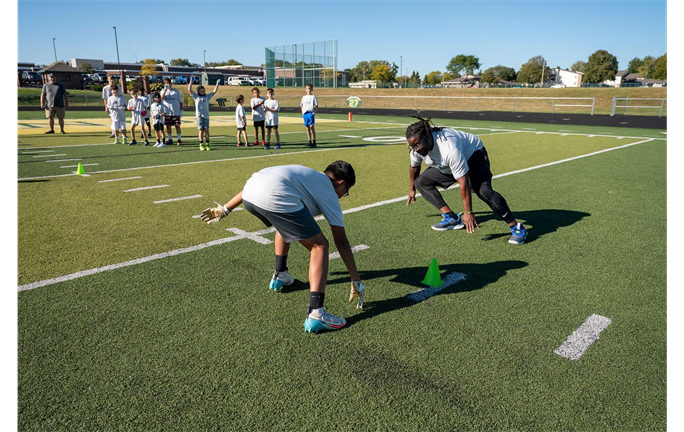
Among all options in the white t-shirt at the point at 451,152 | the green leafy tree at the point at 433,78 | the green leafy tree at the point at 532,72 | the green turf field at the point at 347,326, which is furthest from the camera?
the green leafy tree at the point at 433,78

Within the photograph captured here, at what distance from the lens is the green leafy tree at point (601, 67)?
8638 centimetres

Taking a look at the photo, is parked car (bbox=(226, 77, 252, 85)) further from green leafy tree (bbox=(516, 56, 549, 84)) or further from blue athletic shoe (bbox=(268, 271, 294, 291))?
blue athletic shoe (bbox=(268, 271, 294, 291))

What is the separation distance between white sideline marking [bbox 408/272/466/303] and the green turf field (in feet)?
0.16

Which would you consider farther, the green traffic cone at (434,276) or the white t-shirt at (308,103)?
the white t-shirt at (308,103)

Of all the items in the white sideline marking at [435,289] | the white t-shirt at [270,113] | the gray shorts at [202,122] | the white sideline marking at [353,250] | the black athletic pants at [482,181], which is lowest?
the white sideline marking at [435,289]

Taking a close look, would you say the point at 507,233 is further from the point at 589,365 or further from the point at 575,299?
the point at 589,365

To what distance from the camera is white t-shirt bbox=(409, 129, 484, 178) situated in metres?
4.87

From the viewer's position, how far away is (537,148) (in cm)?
1425

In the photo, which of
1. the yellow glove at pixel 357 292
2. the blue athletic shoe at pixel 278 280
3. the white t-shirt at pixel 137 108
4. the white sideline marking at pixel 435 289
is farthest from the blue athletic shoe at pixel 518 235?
the white t-shirt at pixel 137 108

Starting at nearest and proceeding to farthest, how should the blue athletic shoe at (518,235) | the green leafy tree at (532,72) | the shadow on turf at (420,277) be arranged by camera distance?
the shadow on turf at (420,277)
the blue athletic shoe at (518,235)
the green leafy tree at (532,72)

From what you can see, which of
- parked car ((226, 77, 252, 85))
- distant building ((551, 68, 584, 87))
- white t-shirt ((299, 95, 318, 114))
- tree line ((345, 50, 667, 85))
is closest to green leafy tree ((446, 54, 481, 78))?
tree line ((345, 50, 667, 85))

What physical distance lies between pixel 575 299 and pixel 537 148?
11.6m

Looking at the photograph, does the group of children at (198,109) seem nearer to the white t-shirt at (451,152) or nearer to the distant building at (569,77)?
the white t-shirt at (451,152)
